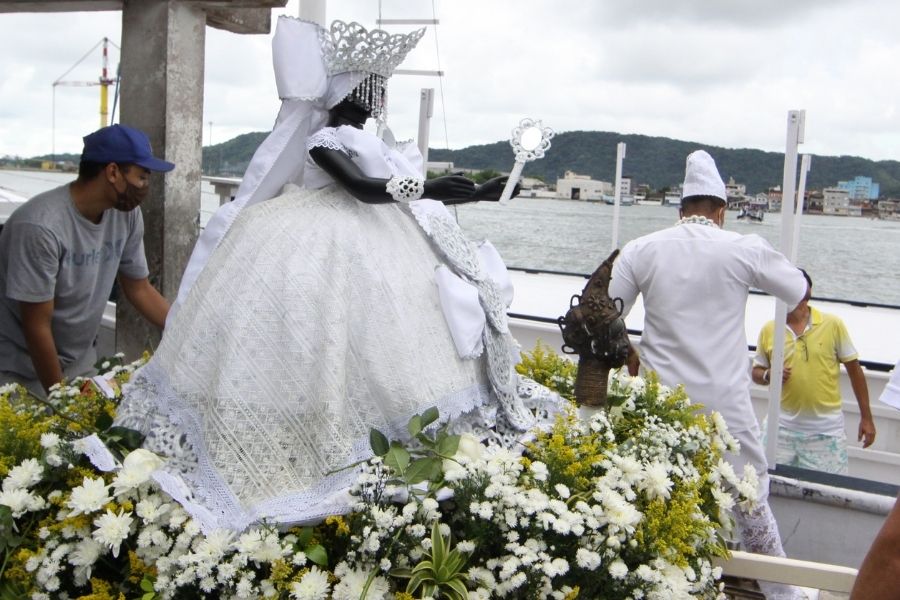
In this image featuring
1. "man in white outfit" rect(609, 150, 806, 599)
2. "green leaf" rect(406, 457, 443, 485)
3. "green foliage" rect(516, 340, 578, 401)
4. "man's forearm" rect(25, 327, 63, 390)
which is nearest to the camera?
"green leaf" rect(406, 457, 443, 485)

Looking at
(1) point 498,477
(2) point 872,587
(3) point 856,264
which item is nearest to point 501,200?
(1) point 498,477

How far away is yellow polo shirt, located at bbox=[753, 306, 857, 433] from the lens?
15.8 feet

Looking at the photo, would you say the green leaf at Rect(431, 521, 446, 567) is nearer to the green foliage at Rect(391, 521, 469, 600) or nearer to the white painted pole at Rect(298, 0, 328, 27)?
the green foliage at Rect(391, 521, 469, 600)

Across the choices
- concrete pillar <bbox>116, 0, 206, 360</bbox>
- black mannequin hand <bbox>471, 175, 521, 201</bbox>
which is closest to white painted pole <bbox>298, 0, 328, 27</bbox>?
concrete pillar <bbox>116, 0, 206, 360</bbox>

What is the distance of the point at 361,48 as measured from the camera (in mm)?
2367

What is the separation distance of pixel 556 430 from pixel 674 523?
37 cm

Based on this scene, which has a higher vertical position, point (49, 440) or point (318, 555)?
point (49, 440)

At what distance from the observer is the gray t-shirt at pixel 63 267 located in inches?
117

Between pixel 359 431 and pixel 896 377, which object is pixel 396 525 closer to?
pixel 359 431

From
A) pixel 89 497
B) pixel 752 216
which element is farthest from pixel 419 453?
pixel 752 216

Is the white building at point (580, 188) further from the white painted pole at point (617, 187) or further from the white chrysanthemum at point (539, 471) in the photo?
the white chrysanthemum at point (539, 471)

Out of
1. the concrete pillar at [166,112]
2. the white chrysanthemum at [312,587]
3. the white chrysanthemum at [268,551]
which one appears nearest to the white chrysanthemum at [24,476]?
the white chrysanthemum at [268,551]

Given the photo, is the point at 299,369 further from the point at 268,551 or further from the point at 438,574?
the point at 438,574

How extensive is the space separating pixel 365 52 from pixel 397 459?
1.13 meters
